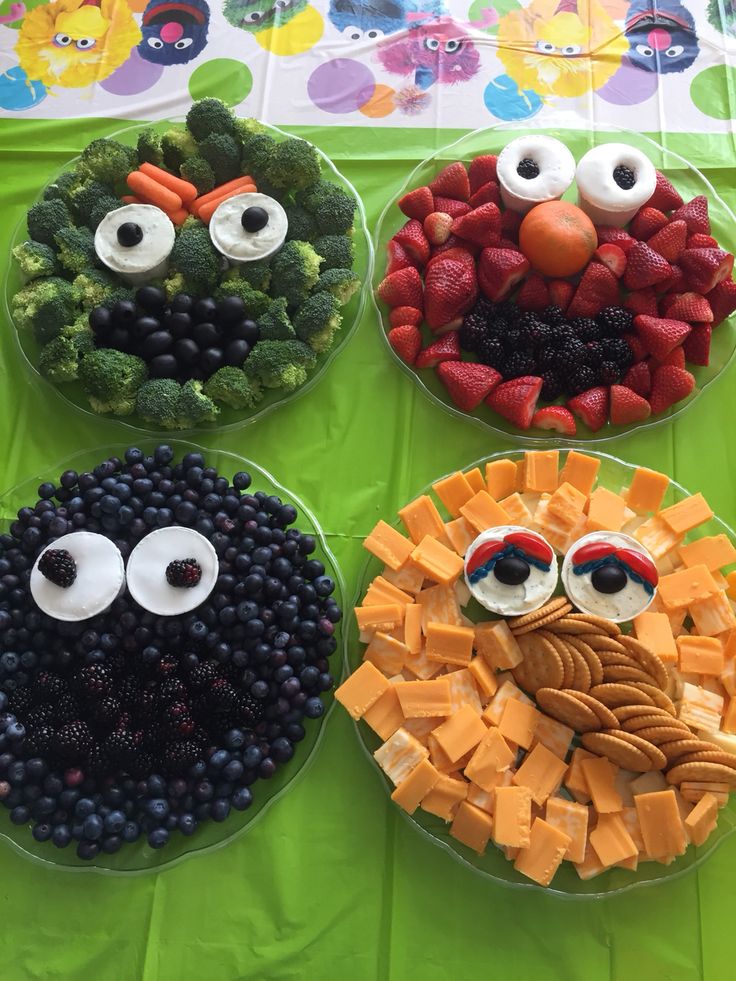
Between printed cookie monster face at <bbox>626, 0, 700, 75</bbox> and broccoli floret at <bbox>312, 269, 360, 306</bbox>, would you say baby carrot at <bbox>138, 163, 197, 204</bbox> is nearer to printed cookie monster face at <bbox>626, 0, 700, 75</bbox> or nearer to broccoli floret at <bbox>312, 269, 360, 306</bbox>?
broccoli floret at <bbox>312, 269, 360, 306</bbox>

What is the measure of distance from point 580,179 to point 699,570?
38.3 inches

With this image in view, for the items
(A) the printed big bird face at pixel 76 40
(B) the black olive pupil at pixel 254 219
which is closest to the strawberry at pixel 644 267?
(B) the black olive pupil at pixel 254 219

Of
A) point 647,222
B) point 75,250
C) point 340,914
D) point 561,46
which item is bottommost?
point 340,914

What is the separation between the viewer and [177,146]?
187 centimetres

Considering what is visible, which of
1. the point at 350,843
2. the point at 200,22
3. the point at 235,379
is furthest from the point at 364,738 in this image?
the point at 200,22

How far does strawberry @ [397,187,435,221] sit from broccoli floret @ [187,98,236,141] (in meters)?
0.47

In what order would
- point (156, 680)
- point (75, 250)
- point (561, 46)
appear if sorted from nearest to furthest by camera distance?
point (156, 680) < point (75, 250) < point (561, 46)

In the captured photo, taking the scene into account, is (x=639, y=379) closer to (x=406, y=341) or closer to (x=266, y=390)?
(x=406, y=341)

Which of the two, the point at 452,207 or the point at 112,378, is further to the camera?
the point at 452,207

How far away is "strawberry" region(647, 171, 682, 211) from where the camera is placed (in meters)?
1.83

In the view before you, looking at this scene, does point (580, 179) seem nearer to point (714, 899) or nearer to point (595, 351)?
point (595, 351)

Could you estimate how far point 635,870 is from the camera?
141 centimetres

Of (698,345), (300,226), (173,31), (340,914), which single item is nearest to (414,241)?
(300,226)

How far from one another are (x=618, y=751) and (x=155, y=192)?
1.61 m
